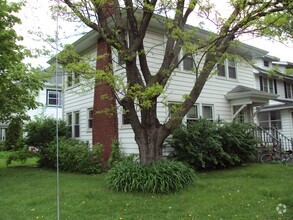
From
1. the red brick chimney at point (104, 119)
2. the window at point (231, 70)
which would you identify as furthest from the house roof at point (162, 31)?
the window at point (231, 70)

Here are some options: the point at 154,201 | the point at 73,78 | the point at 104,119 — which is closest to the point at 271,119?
the point at 104,119

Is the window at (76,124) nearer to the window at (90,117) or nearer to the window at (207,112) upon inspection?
the window at (90,117)

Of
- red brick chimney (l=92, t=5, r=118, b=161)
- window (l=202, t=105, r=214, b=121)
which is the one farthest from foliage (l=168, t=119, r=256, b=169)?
red brick chimney (l=92, t=5, r=118, b=161)

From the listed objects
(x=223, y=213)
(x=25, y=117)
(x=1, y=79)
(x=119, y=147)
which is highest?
(x=1, y=79)

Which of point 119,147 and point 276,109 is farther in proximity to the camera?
point 276,109

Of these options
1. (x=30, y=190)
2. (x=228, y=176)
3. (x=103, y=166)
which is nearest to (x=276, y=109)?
(x=228, y=176)

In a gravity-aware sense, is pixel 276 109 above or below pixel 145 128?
above

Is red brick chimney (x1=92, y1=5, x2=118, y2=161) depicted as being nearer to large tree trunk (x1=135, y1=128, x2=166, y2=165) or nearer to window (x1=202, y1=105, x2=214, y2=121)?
large tree trunk (x1=135, y1=128, x2=166, y2=165)

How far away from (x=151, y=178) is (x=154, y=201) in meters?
0.87

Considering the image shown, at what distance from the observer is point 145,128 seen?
28.1 ft

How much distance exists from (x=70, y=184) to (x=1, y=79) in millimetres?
4487

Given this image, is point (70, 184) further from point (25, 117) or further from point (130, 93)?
point (25, 117)

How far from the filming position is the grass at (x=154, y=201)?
5.78 m

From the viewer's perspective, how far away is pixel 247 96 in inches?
548
